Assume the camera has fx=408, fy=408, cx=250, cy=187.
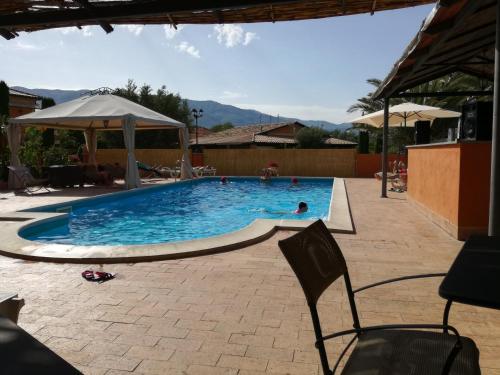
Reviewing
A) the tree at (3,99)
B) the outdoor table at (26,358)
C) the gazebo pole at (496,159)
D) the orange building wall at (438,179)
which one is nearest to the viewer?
the outdoor table at (26,358)

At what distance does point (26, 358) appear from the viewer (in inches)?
34.2

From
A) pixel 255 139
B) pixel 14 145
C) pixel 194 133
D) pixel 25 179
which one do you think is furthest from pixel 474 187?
pixel 194 133

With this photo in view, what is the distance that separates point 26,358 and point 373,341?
1.51 m

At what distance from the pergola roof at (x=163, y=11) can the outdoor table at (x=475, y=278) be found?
1.36 meters

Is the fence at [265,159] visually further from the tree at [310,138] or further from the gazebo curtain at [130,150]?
the tree at [310,138]

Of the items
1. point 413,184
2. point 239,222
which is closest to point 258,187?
point 239,222

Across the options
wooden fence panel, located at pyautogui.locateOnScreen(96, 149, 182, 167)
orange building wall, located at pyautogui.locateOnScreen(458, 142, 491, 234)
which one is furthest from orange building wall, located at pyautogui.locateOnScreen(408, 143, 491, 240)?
wooden fence panel, located at pyautogui.locateOnScreen(96, 149, 182, 167)

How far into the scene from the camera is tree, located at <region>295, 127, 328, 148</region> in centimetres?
3422

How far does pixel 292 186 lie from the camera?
18.0 metres

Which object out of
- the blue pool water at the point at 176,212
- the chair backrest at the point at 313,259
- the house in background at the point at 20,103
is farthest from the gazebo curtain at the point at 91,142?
the chair backrest at the point at 313,259

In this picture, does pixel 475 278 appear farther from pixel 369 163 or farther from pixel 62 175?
pixel 369 163

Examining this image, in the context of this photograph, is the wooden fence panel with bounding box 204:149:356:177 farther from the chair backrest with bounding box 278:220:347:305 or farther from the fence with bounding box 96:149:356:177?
the chair backrest with bounding box 278:220:347:305

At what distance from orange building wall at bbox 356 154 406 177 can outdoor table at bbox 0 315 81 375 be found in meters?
21.0

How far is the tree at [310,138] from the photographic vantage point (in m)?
34.2
